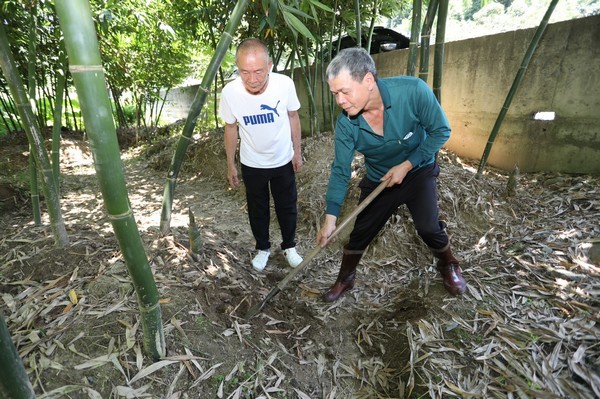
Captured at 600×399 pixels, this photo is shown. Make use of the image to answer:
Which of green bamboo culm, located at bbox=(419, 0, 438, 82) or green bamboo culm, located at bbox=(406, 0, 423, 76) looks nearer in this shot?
green bamboo culm, located at bbox=(406, 0, 423, 76)

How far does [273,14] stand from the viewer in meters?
1.76

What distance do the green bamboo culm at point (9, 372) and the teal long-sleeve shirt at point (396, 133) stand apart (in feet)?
4.80

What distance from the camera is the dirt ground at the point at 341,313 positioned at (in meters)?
1.51

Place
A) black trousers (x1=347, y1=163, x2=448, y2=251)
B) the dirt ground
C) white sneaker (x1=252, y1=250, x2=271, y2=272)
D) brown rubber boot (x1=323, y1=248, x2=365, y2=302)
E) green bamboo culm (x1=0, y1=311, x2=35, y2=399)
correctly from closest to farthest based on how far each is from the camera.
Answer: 1. green bamboo culm (x1=0, y1=311, x2=35, y2=399)
2. the dirt ground
3. black trousers (x1=347, y1=163, x2=448, y2=251)
4. brown rubber boot (x1=323, y1=248, x2=365, y2=302)
5. white sneaker (x1=252, y1=250, x2=271, y2=272)

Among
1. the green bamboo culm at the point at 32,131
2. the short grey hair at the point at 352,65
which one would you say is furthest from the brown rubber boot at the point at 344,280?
the green bamboo culm at the point at 32,131

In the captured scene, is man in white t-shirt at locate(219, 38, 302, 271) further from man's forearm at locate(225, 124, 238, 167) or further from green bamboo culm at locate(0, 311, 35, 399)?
green bamboo culm at locate(0, 311, 35, 399)

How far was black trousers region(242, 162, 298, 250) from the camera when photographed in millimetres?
2397

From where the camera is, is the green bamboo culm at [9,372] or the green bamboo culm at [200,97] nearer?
the green bamboo culm at [9,372]

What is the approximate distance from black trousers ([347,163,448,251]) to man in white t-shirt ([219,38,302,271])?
0.65 m

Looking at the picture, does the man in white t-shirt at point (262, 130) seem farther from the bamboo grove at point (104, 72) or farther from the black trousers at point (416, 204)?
the black trousers at point (416, 204)

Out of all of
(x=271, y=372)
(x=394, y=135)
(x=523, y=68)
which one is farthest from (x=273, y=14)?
(x=523, y=68)

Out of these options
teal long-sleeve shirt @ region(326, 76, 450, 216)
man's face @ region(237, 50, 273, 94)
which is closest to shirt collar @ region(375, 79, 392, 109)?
teal long-sleeve shirt @ region(326, 76, 450, 216)

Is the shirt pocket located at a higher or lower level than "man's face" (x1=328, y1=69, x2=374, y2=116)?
lower

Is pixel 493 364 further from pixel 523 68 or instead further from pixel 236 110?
pixel 523 68
